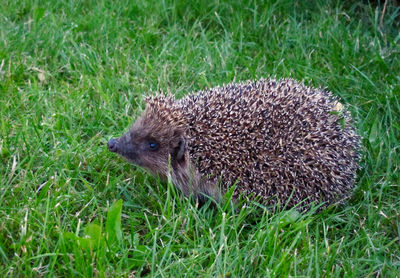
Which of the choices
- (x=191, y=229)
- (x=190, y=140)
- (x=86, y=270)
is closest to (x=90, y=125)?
(x=190, y=140)

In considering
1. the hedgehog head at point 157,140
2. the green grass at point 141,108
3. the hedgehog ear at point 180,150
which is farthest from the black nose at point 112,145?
the hedgehog ear at point 180,150

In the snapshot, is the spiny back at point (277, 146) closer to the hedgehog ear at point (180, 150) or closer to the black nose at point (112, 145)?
the hedgehog ear at point (180, 150)

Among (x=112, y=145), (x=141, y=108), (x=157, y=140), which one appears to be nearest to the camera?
(x=112, y=145)

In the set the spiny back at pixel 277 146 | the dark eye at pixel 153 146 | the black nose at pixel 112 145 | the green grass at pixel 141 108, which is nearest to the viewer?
the green grass at pixel 141 108

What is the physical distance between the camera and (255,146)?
12.9 feet

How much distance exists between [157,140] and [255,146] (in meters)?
0.78

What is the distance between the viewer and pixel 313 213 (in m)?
3.93

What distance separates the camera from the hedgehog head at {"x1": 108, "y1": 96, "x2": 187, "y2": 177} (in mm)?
4113

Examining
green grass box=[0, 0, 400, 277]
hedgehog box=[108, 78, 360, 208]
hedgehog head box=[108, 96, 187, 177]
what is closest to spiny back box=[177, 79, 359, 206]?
hedgehog box=[108, 78, 360, 208]

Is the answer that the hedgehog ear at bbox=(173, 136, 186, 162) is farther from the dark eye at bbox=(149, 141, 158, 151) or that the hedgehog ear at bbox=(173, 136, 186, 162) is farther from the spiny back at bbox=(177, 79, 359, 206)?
the dark eye at bbox=(149, 141, 158, 151)

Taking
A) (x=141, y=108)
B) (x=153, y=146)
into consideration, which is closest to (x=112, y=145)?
(x=153, y=146)

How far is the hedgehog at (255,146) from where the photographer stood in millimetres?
3904

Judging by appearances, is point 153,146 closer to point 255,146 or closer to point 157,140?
point 157,140

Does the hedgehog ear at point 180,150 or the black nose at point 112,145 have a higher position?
the black nose at point 112,145
